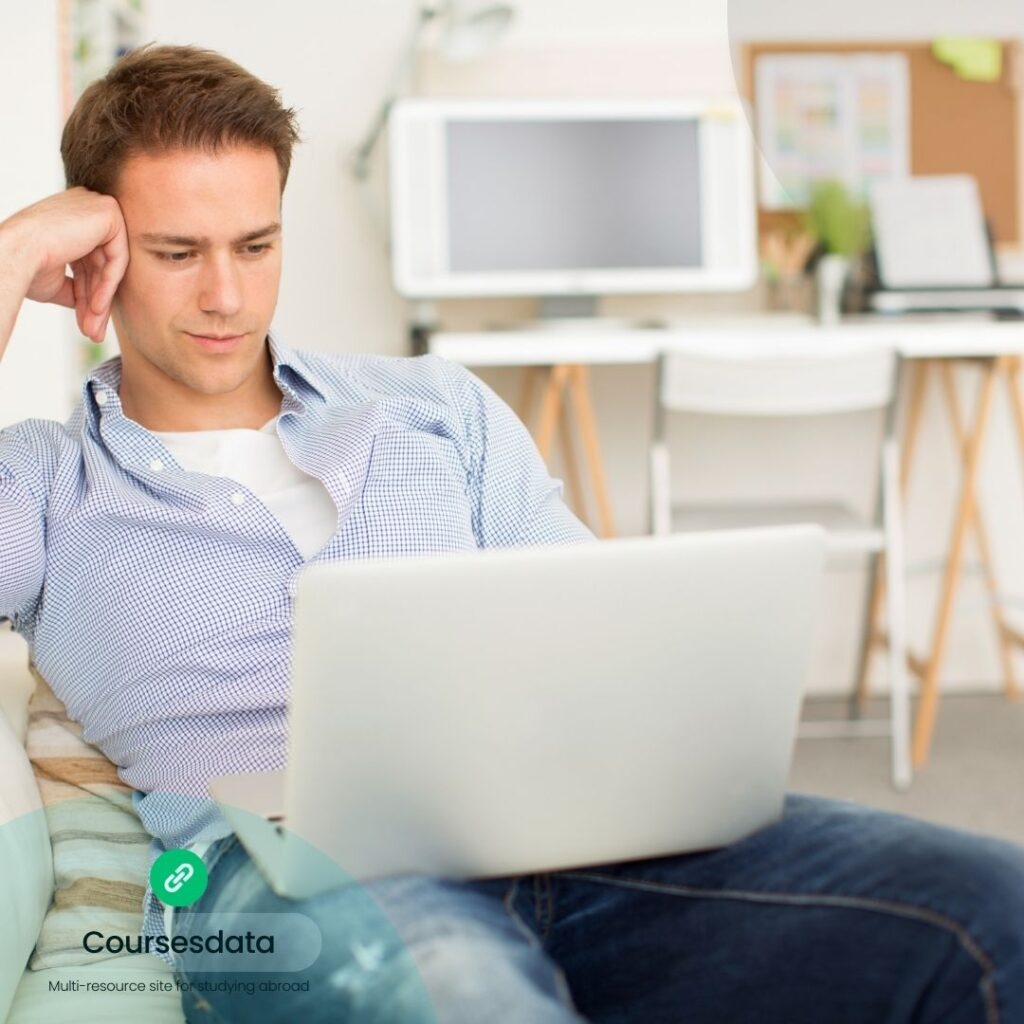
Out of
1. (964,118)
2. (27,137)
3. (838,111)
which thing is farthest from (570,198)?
(27,137)

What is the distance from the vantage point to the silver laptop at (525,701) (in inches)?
30.7

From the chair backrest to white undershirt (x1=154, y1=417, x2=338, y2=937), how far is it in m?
1.41

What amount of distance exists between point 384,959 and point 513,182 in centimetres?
244

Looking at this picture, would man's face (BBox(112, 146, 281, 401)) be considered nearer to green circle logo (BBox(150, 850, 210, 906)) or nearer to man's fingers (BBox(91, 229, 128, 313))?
man's fingers (BBox(91, 229, 128, 313))

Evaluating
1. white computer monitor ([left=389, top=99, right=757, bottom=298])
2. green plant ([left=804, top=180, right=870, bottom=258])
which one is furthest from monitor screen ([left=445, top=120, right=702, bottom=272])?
green plant ([left=804, top=180, right=870, bottom=258])

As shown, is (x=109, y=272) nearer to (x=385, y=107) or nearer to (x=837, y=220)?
(x=385, y=107)

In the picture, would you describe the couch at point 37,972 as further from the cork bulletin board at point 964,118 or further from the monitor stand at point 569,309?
the cork bulletin board at point 964,118

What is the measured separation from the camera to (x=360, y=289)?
3227mm

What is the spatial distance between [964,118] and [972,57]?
0.13 meters

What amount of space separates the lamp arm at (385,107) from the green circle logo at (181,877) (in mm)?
2172

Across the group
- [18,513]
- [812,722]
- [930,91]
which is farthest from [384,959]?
[930,91]

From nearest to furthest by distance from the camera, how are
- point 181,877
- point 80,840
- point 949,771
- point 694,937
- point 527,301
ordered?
1. point 694,937
2. point 181,877
3. point 80,840
4. point 949,771
5. point 527,301

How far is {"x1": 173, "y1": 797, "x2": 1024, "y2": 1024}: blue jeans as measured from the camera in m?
0.83

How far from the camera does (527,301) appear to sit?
131 inches
